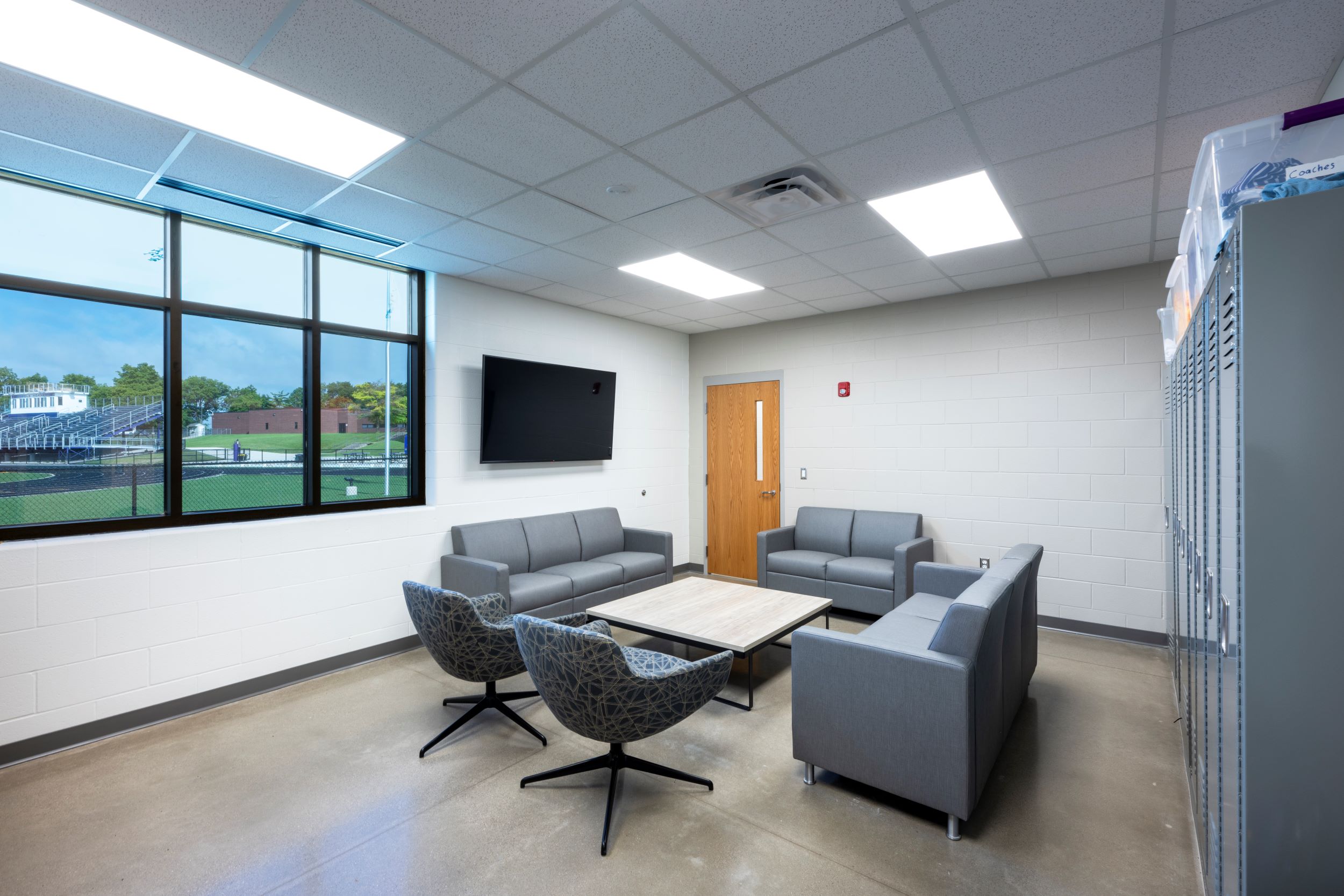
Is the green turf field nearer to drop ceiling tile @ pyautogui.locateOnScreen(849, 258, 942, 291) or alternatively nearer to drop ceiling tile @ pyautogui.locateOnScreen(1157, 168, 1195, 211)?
drop ceiling tile @ pyautogui.locateOnScreen(849, 258, 942, 291)

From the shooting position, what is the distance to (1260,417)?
3.70ft

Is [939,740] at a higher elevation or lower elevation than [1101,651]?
higher

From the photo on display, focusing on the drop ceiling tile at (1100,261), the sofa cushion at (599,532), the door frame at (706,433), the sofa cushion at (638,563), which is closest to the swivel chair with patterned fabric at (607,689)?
the sofa cushion at (638,563)

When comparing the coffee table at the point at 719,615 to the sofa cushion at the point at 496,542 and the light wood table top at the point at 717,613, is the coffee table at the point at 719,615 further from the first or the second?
the sofa cushion at the point at 496,542

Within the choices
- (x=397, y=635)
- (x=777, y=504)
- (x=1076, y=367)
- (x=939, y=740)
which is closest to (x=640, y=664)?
(x=939, y=740)

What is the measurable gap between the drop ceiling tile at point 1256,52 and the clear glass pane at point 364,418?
14.9 ft

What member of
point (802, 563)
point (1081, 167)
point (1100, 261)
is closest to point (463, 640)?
point (802, 563)

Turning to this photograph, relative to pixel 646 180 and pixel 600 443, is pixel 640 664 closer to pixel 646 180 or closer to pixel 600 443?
pixel 646 180

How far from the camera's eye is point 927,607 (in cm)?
342

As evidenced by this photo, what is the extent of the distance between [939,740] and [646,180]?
8.99 ft

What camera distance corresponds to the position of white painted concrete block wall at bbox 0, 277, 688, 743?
2.83m

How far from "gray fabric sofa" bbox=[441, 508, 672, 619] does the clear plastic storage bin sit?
3764 millimetres

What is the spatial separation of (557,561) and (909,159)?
12.6 ft

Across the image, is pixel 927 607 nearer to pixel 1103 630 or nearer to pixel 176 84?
pixel 1103 630
